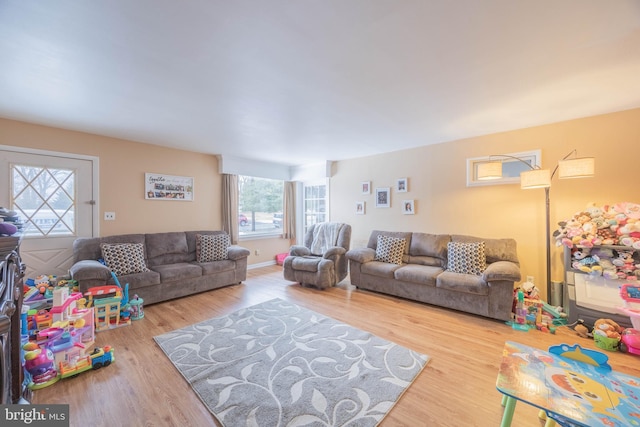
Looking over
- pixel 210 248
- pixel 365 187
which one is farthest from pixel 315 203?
pixel 210 248

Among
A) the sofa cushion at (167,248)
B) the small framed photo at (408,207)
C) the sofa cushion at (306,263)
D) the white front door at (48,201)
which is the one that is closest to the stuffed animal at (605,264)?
the small framed photo at (408,207)

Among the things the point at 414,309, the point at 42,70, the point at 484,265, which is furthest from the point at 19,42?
the point at 484,265

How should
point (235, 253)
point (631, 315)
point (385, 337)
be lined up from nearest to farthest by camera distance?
point (631, 315), point (385, 337), point (235, 253)

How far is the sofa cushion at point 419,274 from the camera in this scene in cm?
329

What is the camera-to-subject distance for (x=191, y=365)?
6.79 feet

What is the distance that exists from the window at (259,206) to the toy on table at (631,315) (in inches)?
207

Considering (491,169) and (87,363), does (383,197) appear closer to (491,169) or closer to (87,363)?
(491,169)

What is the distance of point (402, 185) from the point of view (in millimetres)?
4453

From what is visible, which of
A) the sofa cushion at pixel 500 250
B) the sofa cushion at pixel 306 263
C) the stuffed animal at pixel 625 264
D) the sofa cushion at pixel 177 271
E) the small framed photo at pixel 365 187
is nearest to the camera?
the stuffed animal at pixel 625 264

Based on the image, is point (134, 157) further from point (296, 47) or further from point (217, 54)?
point (296, 47)

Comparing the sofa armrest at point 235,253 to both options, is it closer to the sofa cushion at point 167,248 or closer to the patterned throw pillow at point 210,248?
the patterned throw pillow at point 210,248

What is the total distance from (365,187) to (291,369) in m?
3.54

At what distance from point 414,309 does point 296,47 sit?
3.10m

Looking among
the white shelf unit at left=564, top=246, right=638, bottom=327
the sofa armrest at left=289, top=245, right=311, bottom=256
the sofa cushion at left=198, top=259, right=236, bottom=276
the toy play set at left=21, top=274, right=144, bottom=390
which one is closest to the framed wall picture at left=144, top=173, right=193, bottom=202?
the sofa cushion at left=198, top=259, right=236, bottom=276
